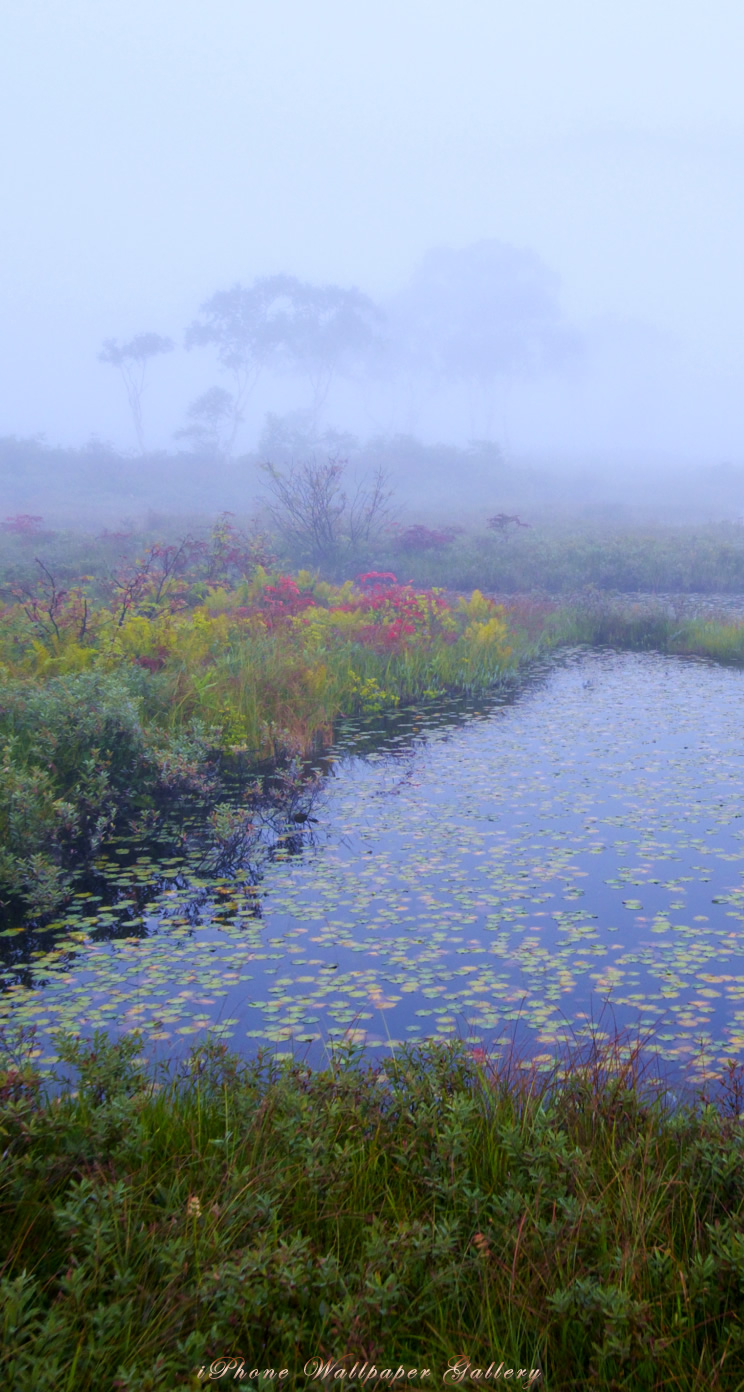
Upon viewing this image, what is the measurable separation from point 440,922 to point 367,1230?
3.40m

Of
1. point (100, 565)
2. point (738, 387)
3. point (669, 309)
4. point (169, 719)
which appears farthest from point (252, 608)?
point (669, 309)

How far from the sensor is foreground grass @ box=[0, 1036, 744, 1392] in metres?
2.26

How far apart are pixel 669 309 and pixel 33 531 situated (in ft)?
479

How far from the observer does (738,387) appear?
12475 cm

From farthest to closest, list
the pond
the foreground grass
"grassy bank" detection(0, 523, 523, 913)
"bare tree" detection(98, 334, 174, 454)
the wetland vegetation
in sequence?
"bare tree" detection(98, 334, 174, 454) < "grassy bank" detection(0, 523, 523, 913) < the pond < the wetland vegetation < the foreground grass

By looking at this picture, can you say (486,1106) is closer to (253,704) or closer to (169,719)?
(169,719)

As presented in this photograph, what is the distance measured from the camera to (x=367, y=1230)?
2.57 m

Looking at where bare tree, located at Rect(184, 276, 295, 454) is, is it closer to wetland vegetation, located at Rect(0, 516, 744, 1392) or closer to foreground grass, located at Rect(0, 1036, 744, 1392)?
wetland vegetation, located at Rect(0, 516, 744, 1392)

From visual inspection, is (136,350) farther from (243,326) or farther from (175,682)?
(175,682)

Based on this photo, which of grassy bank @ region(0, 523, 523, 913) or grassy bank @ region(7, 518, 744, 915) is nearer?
grassy bank @ region(0, 523, 523, 913)

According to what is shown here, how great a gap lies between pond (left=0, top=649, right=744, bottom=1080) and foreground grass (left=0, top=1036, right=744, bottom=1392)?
1.13 m

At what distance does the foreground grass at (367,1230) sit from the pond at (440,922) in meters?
1.13

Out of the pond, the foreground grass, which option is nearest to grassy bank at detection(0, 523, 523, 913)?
the pond

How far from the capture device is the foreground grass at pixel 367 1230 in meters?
2.26
